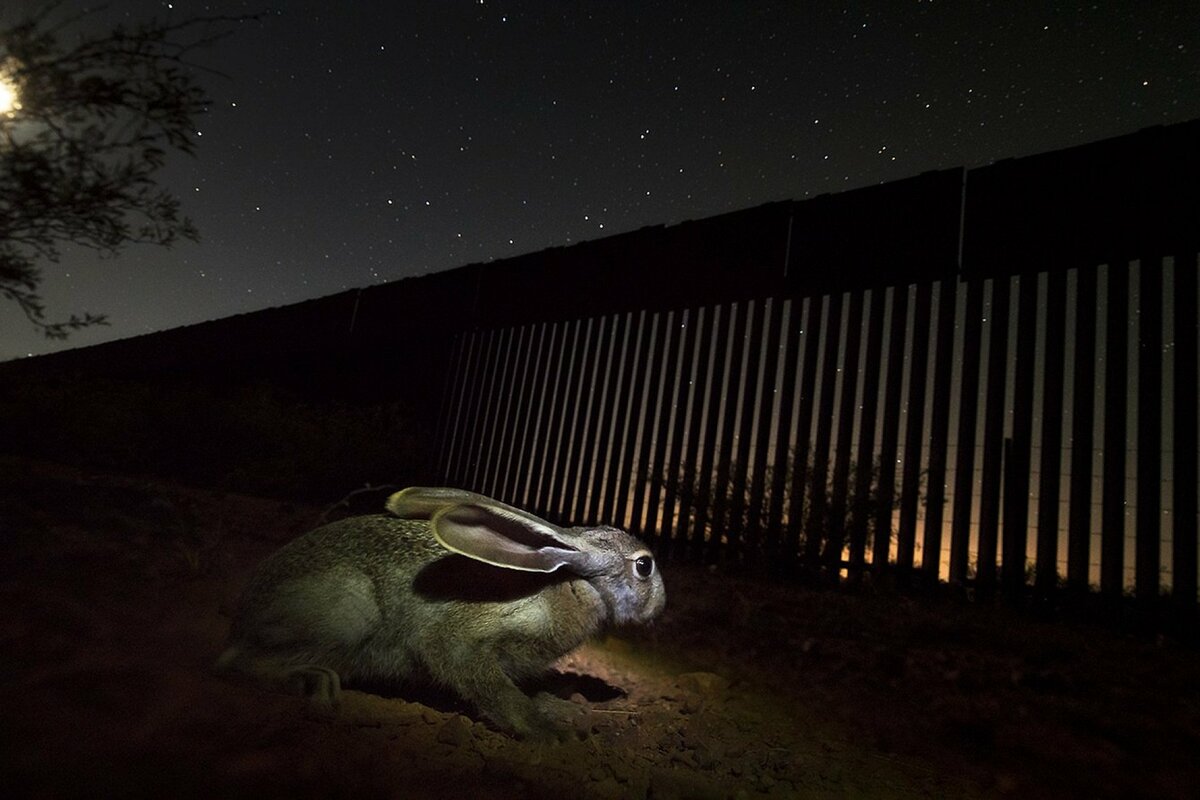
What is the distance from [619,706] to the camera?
2.93 m

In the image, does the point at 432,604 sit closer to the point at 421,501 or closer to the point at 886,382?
the point at 421,501

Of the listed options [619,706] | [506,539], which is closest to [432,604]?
[506,539]

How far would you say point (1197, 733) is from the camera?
8.37 ft

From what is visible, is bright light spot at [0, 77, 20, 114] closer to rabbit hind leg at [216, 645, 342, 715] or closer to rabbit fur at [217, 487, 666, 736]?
rabbit fur at [217, 487, 666, 736]

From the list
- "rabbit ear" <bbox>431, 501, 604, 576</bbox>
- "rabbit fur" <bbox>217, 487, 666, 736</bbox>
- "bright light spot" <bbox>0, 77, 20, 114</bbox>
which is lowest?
"rabbit fur" <bbox>217, 487, 666, 736</bbox>

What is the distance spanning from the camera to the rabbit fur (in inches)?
93.3

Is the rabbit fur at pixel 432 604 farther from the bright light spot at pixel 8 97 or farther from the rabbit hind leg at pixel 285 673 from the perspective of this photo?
the bright light spot at pixel 8 97

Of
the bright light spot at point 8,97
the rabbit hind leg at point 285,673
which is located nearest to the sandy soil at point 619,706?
the rabbit hind leg at point 285,673

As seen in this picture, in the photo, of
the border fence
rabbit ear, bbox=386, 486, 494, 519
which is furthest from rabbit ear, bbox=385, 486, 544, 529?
the border fence

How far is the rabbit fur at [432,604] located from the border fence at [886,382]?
13.1 feet

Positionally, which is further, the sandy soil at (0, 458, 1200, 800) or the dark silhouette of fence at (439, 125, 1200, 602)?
the dark silhouette of fence at (439, 125, 1200, 602)

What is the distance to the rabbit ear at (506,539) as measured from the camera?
2.36 meters

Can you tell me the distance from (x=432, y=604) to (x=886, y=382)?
205 inches

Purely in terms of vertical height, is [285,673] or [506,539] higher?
[506,539]
